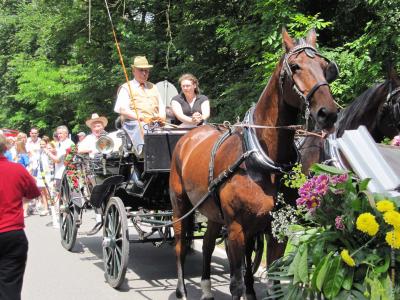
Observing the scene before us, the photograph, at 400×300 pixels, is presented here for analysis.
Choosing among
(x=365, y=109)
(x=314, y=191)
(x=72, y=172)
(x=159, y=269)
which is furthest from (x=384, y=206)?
(x=72, y=172)

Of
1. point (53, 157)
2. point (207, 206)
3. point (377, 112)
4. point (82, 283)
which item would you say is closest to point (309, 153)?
point (377, 112)

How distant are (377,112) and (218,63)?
1030 centimetres

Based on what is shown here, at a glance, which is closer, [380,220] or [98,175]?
[380,220]

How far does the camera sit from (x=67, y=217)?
9547 millimetres

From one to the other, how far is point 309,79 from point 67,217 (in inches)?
253

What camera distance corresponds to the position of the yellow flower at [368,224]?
2926 millimetres

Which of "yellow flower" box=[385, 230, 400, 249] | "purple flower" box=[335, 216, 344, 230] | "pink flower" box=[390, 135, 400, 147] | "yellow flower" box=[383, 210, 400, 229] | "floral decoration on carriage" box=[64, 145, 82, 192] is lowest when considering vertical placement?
"floral decoration on carriage" box=[64, 145, 82, 192]

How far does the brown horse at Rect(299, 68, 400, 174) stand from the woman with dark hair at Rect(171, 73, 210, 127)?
1732 mm

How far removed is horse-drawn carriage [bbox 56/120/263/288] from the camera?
22.4ft

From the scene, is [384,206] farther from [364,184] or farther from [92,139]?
[92,139]

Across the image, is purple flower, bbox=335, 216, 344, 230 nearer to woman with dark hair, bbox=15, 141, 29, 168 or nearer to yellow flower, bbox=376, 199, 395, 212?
yellow flower, bbox=376, 199, 395, 212

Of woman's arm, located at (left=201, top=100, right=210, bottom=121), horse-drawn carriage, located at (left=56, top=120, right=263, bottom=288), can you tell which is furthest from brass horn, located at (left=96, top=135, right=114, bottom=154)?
woman's arm, located at (left=201, top=100, right=210, bottom=121)

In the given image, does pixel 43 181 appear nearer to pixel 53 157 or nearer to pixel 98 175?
pixel 53 157

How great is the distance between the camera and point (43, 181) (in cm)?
1495
